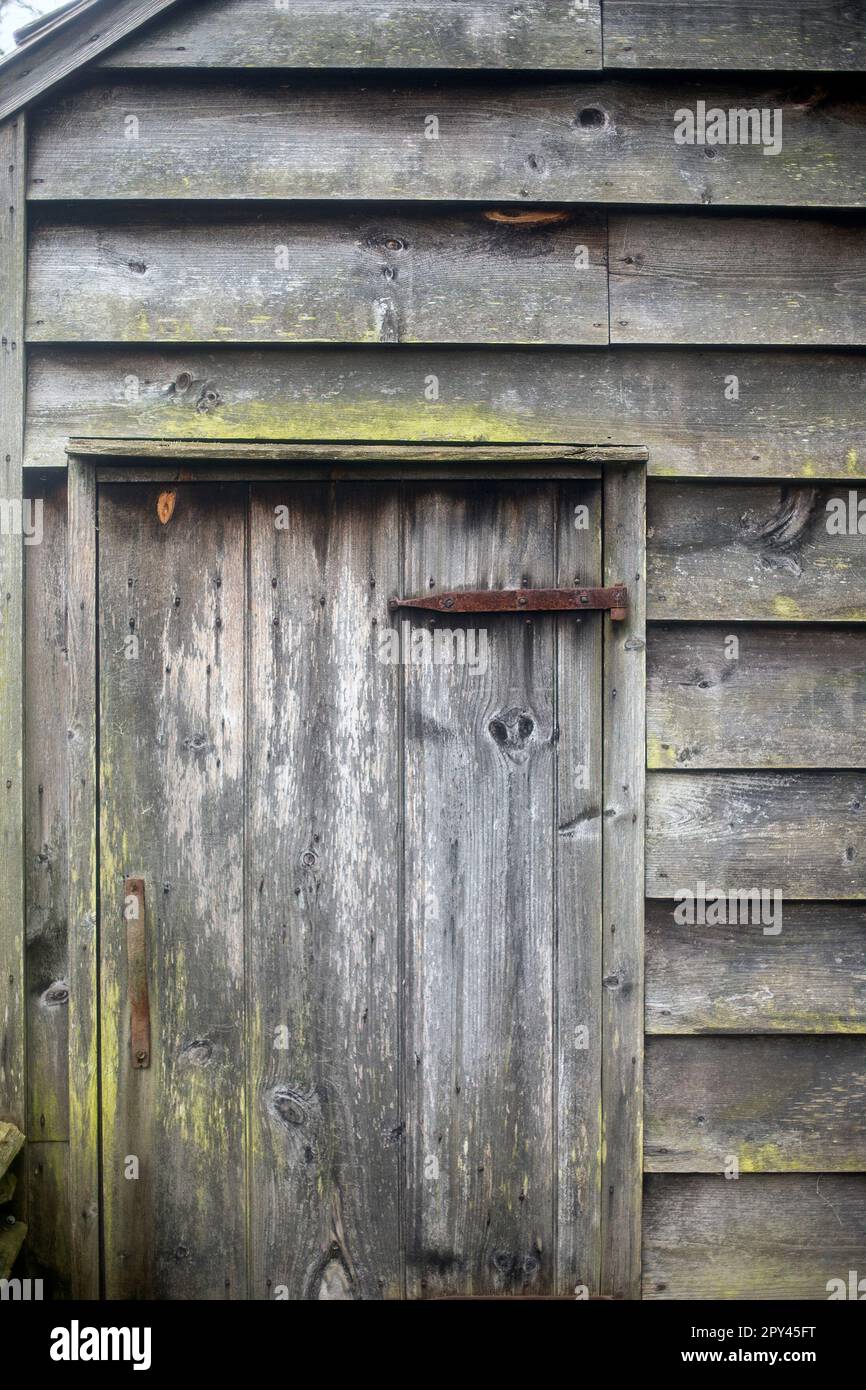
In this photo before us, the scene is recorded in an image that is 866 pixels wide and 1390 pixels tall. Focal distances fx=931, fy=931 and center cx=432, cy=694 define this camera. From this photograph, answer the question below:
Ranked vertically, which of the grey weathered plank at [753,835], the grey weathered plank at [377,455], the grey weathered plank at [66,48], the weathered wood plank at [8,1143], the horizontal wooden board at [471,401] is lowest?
the weathered wood plank at [8,1143]

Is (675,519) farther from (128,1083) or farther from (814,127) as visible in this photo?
(128,1083)

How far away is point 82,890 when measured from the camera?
2.00m

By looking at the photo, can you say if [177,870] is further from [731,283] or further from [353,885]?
[731,283]

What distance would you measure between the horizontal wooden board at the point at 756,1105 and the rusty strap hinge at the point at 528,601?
0.96m

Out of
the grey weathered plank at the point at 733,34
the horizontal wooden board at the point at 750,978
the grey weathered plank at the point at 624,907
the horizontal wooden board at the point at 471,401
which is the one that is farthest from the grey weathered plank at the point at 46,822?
the grey weathered plank at the point at 733,34

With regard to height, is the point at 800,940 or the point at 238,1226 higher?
the point at 800,940

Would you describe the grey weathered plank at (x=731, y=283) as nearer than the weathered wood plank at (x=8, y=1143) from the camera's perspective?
No

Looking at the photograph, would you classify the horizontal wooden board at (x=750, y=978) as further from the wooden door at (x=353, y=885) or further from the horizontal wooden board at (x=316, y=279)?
the horizontal wooden board at (x=316, y=279)

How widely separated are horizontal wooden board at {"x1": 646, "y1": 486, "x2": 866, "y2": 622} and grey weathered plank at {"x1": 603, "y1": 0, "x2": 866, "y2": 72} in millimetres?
743

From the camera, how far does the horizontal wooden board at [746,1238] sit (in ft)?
6.61
